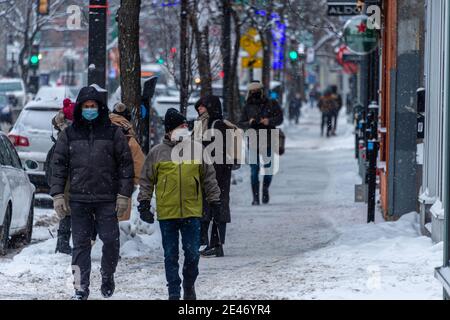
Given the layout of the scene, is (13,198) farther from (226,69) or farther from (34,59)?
(34,59)

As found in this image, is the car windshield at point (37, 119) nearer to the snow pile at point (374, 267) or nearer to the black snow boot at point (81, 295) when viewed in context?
the snow pile at point (374, 267)

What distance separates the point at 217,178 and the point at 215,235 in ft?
2.04

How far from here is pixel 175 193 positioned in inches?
398

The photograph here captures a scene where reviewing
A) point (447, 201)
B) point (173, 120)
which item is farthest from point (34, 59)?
point (447, 201)

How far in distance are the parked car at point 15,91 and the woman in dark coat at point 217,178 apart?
31828 millimetres

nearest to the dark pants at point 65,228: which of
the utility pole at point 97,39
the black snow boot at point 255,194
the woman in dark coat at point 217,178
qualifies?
the woman in dark coat at point 217,178

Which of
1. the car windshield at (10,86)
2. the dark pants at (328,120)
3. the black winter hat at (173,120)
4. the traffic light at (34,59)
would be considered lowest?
the dark pants at (328,120)

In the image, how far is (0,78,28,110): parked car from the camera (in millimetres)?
45625

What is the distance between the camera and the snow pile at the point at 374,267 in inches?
404

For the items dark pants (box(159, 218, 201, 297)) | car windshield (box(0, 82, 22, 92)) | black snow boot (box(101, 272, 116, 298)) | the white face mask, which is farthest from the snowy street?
car windshield (box(0, 82, 22, 92))

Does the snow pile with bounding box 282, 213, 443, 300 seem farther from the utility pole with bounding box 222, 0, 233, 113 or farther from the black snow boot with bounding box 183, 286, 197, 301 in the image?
the utility pole with bounding box 222, 0, 233, 113
